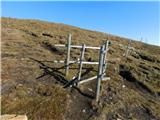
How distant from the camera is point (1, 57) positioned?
15789 mm

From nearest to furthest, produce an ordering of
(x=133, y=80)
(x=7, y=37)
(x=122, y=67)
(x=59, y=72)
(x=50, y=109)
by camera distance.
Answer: (x=50, y=109), (x=59, y=72), (x=133, y=80), (x=122, y=67), (x=7, y=37)

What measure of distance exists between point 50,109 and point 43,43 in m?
13.4

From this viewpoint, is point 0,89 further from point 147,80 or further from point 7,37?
point 7,37

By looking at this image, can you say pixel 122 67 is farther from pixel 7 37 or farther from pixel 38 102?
pixel 7 37

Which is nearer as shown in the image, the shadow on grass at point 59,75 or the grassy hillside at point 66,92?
the grassy hillside at point 66,92

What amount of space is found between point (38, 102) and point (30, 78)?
8.79ft

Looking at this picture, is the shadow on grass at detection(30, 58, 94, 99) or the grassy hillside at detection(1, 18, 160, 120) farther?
the shadow on grass at detection(30, 58, 94, 99)

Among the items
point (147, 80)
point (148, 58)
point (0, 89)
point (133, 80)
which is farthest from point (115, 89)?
point (148, 58)

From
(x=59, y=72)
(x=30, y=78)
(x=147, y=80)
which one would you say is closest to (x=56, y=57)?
(x=59, y=72)

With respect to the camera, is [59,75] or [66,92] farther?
[59,75]

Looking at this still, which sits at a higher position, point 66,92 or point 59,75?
point 59,75

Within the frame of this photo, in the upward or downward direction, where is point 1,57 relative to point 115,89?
upward

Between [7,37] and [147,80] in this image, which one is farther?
[7,37]

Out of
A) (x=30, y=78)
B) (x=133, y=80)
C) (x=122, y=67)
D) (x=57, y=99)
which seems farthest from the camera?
(x=122, y=67)
